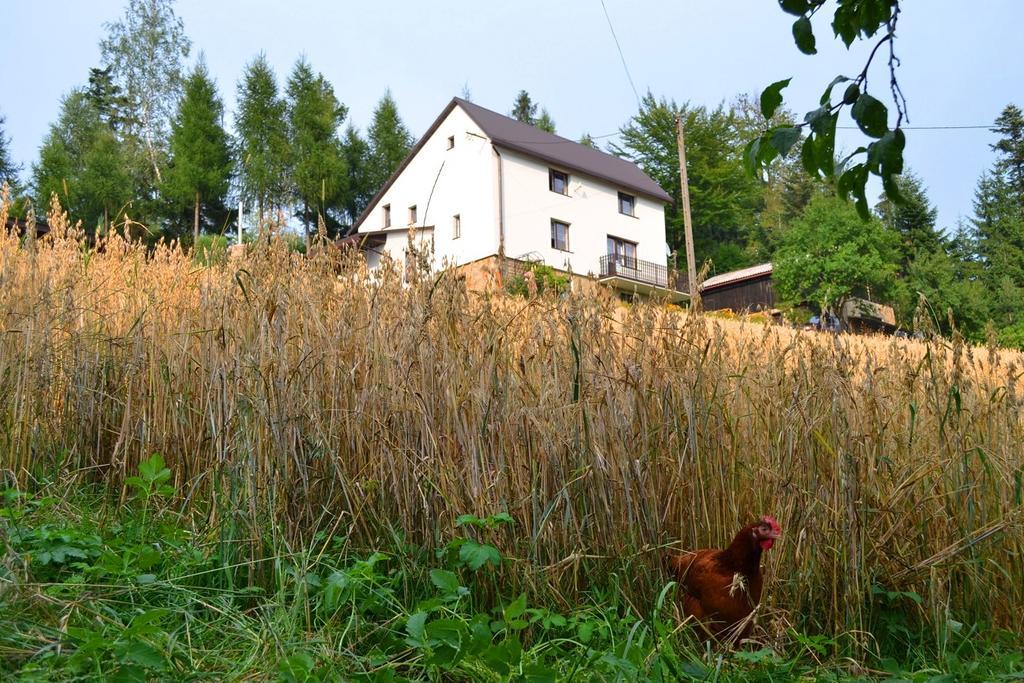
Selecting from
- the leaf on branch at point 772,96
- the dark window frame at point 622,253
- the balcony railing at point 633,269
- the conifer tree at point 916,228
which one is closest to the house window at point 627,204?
the dark window frame at point 622,253

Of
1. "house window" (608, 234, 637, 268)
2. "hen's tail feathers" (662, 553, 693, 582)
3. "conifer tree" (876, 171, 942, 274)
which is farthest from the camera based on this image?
"conifer tree" (876, 171, 942, 274)

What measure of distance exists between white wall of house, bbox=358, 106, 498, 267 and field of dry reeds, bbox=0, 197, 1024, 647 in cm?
2093

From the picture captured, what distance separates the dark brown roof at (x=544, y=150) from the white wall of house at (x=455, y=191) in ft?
0.96

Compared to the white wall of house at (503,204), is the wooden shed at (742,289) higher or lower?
lower

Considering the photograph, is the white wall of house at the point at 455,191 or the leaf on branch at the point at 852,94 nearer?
the leaf on branch at the point at 852,94

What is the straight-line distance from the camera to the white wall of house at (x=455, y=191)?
25828 millimetres

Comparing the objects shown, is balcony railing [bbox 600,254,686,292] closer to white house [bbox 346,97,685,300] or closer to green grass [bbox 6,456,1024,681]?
white house [bbox 346,97,685,300]

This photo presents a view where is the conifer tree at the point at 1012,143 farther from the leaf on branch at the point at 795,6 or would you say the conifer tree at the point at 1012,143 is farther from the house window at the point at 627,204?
the leaf on branch at the point at 795,6

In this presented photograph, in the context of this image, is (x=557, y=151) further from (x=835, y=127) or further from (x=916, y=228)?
(x=835, y=127)

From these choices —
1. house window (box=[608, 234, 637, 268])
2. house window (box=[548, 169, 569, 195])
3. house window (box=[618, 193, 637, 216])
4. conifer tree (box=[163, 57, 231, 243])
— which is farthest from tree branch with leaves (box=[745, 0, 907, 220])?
conifer tree (box=[163, 57, 231, 243])

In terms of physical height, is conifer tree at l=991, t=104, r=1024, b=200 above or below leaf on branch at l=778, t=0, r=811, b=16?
above

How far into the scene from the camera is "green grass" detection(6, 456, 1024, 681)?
2.04 meters

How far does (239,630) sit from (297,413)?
755 mm

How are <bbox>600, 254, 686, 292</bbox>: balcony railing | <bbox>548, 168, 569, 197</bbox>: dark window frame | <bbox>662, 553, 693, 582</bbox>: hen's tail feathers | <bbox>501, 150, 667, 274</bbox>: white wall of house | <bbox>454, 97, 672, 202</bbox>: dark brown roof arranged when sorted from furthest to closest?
<bbox>600, 254, 686, 292</bbox>: balcony railing < <bbox>548, 168, 569, 197</bbox>: dark window frame < <bbox>454, 97, 672, 202</bbox>: dark brown roof < <bbox>501, 150, 667, 274</bbox>: white wall of house < <bbox>662, 553, 693, 582</bbox>: hen's tail feathers
